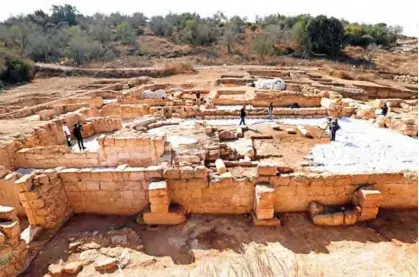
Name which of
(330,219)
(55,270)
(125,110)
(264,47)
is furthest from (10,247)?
(264,47)

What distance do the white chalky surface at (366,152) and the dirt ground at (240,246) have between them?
2.19 m

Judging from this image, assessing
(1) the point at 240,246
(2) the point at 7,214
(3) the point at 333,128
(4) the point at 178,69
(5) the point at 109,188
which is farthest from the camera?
(4) the point at 178,69

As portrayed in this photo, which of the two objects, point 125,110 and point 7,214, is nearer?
point 7,214

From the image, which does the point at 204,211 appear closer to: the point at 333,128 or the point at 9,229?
the point at 9,229

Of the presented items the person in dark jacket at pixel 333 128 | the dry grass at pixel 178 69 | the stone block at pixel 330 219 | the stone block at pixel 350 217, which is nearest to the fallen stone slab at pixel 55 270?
the stone block at pixel 330 219

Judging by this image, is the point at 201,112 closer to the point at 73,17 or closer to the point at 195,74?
the point at 195,74

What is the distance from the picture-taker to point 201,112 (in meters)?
15.5

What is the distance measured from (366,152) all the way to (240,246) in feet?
22.6

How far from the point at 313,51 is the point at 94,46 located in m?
33.1

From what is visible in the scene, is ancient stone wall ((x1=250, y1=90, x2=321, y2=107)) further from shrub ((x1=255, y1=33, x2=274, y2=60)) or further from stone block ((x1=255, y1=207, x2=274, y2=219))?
shrub ((x1=255, y1=33, x2=274, y2=60))

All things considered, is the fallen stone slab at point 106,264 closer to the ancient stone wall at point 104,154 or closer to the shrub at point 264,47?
the ancient stone wall at point 104,154

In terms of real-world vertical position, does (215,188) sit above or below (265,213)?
above

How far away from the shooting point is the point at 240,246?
237 inches

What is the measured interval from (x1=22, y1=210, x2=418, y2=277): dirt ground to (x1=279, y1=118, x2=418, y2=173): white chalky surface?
7.17 ft
